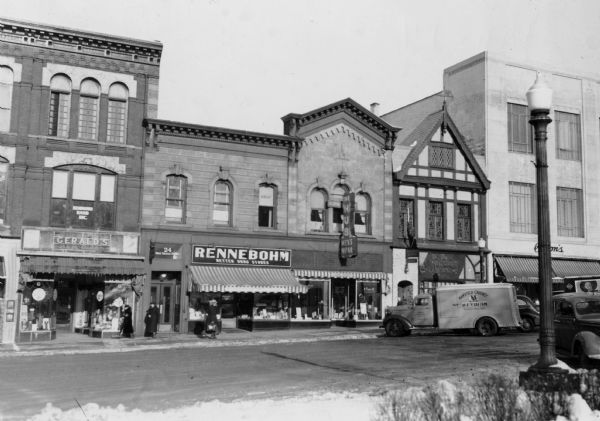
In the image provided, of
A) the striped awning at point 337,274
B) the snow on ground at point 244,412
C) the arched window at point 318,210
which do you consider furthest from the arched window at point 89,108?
the snow on ground at point 244,412

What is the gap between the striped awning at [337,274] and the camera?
31094 millimetres

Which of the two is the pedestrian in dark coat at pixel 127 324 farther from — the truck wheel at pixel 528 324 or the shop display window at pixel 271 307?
the truck wheel at pixel 528 324

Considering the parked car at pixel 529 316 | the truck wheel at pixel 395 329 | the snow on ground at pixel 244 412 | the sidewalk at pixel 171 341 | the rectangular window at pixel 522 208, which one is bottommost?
the sidewalk at pixel 171 341

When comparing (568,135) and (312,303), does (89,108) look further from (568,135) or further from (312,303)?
(568,135)

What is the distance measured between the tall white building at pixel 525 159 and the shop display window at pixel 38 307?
22583mm

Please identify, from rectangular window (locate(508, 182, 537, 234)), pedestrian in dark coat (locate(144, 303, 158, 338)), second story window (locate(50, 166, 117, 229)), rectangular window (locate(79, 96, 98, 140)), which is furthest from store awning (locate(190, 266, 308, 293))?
rectangular window (locate(508, 182, 537, 234))

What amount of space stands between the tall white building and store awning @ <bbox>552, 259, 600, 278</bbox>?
0.06 metres

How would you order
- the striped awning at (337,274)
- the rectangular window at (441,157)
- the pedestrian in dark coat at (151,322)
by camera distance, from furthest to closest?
the rectangular window at (441,157) → the striped awning at (337,274) → the pedestrian in dark coat at (151,322)

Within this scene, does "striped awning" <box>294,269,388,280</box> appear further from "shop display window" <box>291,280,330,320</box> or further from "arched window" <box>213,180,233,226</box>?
"arched window" <box>213,180,233,226</box>

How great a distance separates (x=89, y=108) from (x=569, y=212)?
28.3 meters

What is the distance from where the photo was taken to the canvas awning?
35.6m

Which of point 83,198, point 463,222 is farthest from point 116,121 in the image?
point 463,222

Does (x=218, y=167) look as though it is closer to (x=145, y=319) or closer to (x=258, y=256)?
(x=258, y=256)

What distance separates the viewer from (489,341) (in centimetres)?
2323
